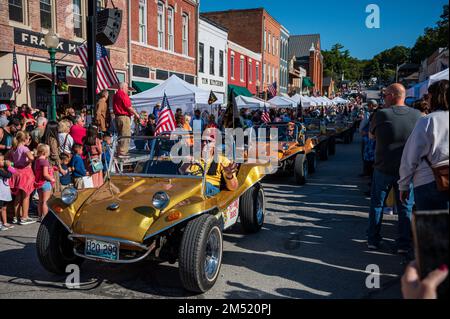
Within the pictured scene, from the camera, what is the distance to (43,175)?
659 centimetres

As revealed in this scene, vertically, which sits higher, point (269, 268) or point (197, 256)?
point (197, 256)

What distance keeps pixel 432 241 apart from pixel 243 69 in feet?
109

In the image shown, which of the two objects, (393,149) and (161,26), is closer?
(393,149)

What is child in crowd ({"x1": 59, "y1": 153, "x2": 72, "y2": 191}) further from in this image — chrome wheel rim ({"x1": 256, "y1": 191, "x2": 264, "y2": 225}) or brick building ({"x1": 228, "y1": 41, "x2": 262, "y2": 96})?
brick building ({"x1": 228, "y1": 41, "x2": 262, "y2": 96})

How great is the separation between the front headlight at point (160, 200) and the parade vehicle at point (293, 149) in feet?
19.9

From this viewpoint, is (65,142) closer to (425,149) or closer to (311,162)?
(425,149)


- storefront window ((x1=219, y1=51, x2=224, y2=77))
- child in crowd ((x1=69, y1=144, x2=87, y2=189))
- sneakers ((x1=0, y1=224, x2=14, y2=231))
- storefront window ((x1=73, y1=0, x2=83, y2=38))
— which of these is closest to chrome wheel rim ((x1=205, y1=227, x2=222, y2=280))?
child in crowd ((x1=69, y1=144, x2=87, y2=189))

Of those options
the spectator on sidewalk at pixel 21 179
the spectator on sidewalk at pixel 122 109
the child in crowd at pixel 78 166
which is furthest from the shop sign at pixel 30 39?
the child in crowd at pixel 78 166

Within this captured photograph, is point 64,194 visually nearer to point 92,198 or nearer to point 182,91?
point 92,198

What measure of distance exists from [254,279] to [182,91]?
32.5ft

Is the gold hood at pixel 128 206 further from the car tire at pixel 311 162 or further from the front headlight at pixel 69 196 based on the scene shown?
the car tire at pixel 311 162

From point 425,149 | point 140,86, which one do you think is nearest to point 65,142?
point 425,149

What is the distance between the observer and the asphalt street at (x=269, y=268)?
4016mm

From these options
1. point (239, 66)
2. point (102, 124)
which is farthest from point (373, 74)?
point (102, 124)
